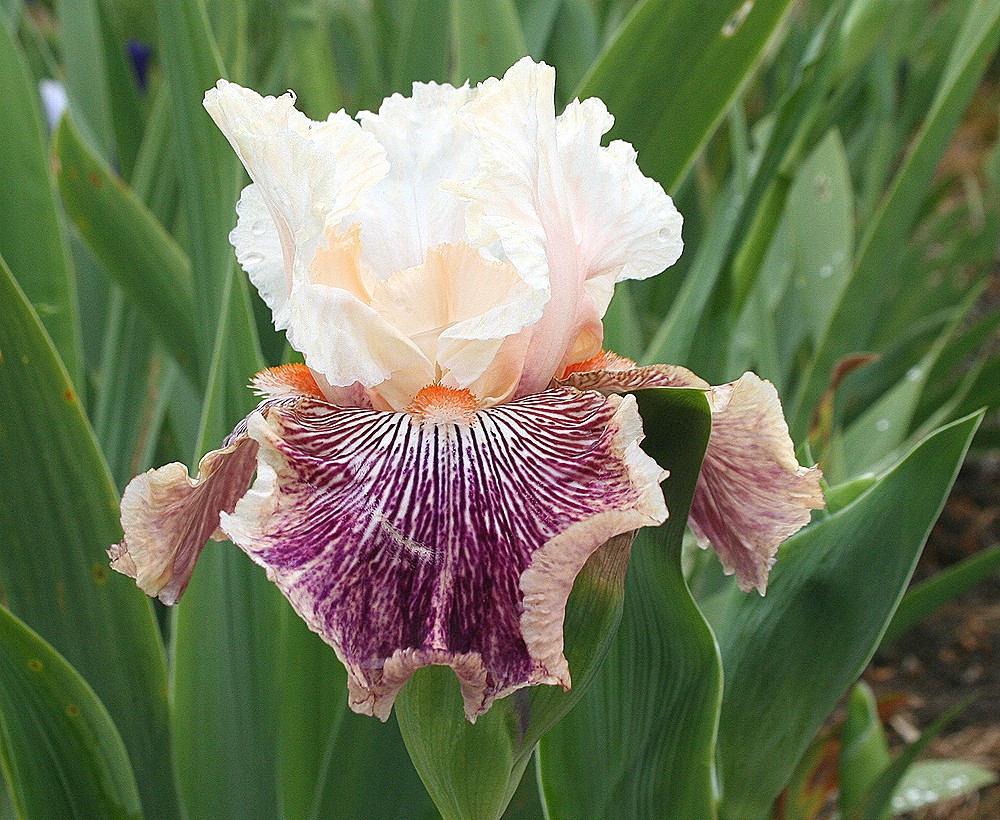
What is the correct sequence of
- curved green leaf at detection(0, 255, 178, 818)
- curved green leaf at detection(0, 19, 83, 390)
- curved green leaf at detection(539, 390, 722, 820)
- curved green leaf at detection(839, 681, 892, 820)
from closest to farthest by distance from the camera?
1. curved green leaf at detection(539, 390, 722, 820)
2. curved green leaf at detection(0, 255, 178, 818)
3. curved green leaf at detection(0, 19, 83, 390)
4. curved green leaf at detection(839, 681, 892, 820)

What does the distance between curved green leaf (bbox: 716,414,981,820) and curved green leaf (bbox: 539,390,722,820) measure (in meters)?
0.06

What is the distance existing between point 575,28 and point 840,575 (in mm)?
738

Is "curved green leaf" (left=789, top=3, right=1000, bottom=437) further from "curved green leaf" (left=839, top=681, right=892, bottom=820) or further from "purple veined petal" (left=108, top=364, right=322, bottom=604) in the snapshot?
"purple veined petal" (left=108, top=364, right=322, bottom=604)

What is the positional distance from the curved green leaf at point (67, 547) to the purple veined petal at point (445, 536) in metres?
0.23

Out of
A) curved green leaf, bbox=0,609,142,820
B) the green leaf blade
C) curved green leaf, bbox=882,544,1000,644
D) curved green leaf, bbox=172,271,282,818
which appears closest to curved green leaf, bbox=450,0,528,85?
the green leaf blade

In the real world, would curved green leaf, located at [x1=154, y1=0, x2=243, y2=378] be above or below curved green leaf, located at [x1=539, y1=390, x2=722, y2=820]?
above

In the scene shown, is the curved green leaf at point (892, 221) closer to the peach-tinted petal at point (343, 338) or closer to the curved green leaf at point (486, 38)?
the curved green leaf at point (486, 38)

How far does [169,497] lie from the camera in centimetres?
40

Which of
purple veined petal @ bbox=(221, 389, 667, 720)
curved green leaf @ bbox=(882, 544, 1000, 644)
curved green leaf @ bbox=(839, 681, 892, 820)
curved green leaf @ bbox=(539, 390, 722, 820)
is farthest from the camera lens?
curved green leaf @ bbox=(882, 544, 1000, 644)

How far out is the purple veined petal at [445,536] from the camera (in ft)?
1.06

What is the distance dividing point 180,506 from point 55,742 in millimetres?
218

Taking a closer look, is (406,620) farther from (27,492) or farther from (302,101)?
(302,101)

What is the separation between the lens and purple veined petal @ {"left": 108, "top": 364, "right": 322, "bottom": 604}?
0.39 metres

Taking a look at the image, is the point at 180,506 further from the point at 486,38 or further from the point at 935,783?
the point at 935,783
